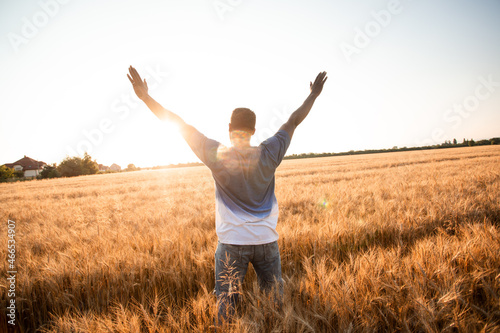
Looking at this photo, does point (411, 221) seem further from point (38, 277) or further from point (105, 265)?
point (38, 277)

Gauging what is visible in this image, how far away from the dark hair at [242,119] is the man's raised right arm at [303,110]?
364mm

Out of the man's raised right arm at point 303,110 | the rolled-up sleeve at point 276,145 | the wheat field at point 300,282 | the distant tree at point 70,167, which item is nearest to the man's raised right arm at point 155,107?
the rolled-up sleeve at point 276,145

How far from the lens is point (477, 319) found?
1.35 m

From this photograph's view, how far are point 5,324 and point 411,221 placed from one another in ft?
15.8

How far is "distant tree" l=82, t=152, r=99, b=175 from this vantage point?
55.7m

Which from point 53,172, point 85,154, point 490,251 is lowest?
point 490,251

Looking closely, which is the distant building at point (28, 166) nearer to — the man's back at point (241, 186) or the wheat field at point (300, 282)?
the wheat field at point (300, 282)

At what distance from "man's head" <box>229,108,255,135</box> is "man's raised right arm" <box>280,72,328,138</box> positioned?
1.19ft

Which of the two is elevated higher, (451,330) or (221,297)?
(221,297)

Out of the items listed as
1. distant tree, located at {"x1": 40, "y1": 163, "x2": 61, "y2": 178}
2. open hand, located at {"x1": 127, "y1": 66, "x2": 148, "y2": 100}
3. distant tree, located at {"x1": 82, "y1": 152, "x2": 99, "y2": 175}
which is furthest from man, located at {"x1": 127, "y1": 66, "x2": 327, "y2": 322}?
distant tree, located at {"x1": 82, "y1": 152, "x2": 99, "y2": 175}

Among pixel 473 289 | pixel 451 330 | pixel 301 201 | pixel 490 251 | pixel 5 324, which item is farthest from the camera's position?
pixel 301 201

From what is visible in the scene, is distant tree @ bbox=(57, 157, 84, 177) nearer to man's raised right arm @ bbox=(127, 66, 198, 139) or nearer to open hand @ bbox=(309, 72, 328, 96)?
man's raised right arm @ bbox=(127, 66, 198, 139)

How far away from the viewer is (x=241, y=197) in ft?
5.50

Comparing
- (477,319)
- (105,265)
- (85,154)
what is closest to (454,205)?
(477,319)
